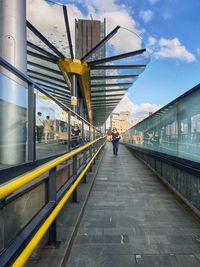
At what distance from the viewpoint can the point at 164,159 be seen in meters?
6.77

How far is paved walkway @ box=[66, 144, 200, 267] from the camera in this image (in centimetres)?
269

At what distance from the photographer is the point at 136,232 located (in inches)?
135

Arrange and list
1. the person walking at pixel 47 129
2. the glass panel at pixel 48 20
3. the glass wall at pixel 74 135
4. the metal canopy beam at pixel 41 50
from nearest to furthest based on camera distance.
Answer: the person walking at pixel 47 129, the glass wall at pixel 74 135, the glass panel at pixel 48 20, the metal canopy beam at pixel 41 50

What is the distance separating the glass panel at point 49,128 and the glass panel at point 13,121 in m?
0.29

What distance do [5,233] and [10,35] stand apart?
3.93 m

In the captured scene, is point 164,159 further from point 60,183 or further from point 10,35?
point 10,35

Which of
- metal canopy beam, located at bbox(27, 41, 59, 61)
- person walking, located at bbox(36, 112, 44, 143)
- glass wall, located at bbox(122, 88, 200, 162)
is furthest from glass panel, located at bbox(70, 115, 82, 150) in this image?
metal canopy beam, located at bbox(27, 41, 59, 61)

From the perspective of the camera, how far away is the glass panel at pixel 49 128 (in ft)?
10.2

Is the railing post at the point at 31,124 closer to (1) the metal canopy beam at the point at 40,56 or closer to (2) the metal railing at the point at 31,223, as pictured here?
(2) the metal railing at the point at 31,223

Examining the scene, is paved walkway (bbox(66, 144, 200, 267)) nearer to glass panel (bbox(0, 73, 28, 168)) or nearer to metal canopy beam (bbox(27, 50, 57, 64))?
glass panel (bbox(0, 73, 28, 168))

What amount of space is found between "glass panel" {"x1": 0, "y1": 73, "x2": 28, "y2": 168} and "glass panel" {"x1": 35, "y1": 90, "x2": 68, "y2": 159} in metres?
0.29

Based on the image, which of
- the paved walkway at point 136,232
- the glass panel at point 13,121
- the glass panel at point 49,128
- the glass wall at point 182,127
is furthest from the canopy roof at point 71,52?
the glass panel at point 13,121

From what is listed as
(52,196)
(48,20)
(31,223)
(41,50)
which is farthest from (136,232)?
(41,50)

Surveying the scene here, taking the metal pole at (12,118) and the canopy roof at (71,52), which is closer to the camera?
the metal pole at (12,118)
